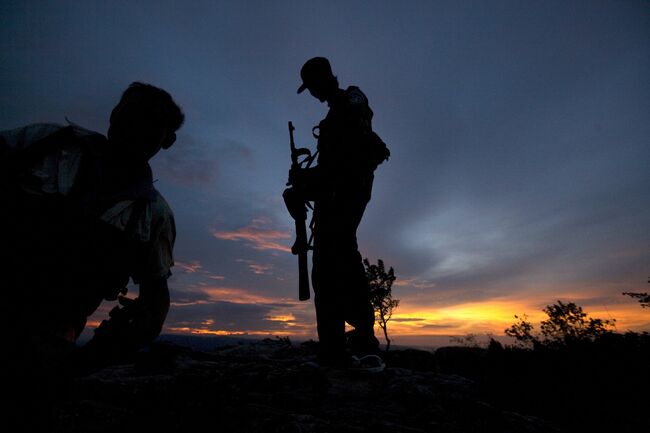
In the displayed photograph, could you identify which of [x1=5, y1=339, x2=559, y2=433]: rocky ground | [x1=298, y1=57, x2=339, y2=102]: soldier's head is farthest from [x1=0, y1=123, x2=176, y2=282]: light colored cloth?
[x1=298, y1=57, x2=339, y2=102]: soldier's head

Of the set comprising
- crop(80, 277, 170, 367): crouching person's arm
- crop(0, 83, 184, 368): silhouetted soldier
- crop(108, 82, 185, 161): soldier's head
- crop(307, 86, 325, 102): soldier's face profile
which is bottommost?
crop(80, 277, 170, 367): crouching person's arm

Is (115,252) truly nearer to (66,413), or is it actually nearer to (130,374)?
(66,413)

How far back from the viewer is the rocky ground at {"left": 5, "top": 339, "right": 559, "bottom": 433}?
1964mm

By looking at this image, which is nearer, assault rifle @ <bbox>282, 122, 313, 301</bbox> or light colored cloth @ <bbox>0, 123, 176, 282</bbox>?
light colored cloth @ <bbox>0, 123, 176, 282</bbox>

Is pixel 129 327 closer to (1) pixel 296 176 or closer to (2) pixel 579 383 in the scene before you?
(1) pixel 296 176

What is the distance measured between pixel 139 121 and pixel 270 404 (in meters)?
2.38

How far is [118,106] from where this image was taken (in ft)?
5.43

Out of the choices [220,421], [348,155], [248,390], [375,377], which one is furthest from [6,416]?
[348,155]

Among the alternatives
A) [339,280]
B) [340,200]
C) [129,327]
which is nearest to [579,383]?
[339,280]

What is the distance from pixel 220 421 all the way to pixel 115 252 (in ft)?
4.68

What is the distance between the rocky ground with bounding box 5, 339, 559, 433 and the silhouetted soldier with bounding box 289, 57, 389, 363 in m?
0.69

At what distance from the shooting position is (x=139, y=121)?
64.2 inches

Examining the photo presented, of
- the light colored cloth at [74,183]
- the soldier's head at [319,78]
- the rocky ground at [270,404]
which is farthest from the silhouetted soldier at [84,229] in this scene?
Answer: the soldier's head at [319,78]

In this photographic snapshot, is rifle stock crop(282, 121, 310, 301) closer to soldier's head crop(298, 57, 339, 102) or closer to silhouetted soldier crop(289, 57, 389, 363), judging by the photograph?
silhouetted soldier crop(289, 57, 389, 363)
